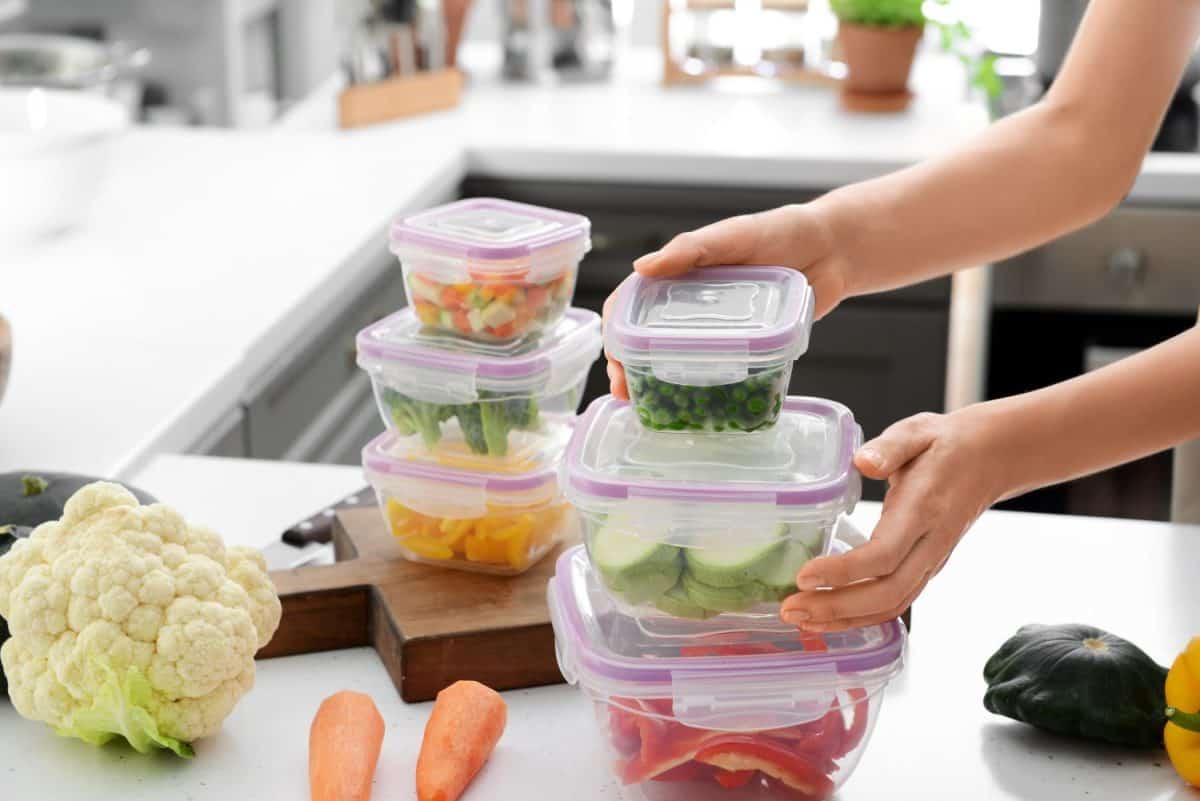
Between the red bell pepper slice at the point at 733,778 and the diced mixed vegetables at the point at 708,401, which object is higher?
the diced mixed vegetables at the point at 708,401

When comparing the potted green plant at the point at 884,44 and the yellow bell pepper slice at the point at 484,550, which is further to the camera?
the potted green plant at the point at 884,44

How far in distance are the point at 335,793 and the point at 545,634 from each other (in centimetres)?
23

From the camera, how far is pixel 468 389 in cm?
128

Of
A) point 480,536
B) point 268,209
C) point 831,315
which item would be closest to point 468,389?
point 480,536

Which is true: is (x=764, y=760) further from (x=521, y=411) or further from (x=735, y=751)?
(x=521, y=411)

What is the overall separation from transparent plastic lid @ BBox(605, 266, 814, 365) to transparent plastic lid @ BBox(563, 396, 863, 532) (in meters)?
0.06

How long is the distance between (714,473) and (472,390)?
12.8 inches

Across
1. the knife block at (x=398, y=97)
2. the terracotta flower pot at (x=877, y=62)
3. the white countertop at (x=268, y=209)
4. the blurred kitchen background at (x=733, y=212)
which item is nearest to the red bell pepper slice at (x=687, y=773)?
the white countertop at (x=268, y=209)

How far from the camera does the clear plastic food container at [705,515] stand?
0.99m

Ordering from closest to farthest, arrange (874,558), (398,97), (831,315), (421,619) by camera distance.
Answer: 1. (874,558)
2. (421,619)
3. (831,315)
4. (398,97)

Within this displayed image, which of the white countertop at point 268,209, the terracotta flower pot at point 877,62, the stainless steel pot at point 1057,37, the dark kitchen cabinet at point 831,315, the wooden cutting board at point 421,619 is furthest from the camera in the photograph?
the terracotta flower pot at point 877,62

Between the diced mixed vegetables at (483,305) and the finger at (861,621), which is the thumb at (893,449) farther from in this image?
the diced mixed vegetables at (483,305)

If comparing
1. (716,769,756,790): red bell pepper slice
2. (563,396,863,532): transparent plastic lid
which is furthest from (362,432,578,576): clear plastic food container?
(716,769,756,790): red bell pepper slice

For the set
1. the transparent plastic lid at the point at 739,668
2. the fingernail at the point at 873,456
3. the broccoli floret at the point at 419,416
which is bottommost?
the transparent plastic lid at the point at 739,668
